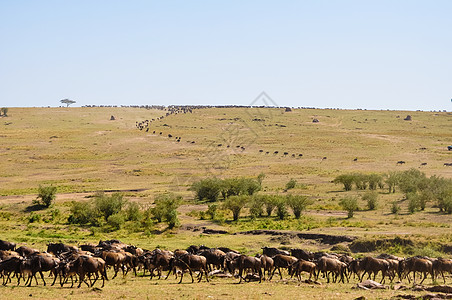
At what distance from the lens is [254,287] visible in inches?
794

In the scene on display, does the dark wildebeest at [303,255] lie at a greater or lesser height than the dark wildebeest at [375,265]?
lesser

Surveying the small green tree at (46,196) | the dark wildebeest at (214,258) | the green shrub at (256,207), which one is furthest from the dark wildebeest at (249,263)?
the small green tree at (46,196)

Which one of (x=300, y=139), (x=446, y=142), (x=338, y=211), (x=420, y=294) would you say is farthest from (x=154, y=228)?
(x=446, y=142)

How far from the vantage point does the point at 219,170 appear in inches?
3583

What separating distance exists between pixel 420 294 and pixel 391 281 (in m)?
3.82

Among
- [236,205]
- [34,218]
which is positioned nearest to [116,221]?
[34,218]

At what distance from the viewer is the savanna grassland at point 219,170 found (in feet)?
104

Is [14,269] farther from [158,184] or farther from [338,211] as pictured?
[158,184]

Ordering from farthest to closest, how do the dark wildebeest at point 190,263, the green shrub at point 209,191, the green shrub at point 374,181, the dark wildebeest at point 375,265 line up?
the green shrub at point 374,181
the green shrub at point 209,191
the dark wildebeest at point 375,265
the dark wildebeest at point 190,263

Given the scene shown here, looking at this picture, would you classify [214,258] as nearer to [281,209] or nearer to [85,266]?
[85,266]

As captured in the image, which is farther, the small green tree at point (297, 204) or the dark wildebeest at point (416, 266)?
the small green tree at point (297, 204)

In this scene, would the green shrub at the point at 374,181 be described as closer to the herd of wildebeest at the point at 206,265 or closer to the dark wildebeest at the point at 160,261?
the herd of wildebeest at the point at 206,265

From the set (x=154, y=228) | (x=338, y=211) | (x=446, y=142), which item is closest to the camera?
(x=154, y=228)

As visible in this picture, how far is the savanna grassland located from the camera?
3170 centimetres
